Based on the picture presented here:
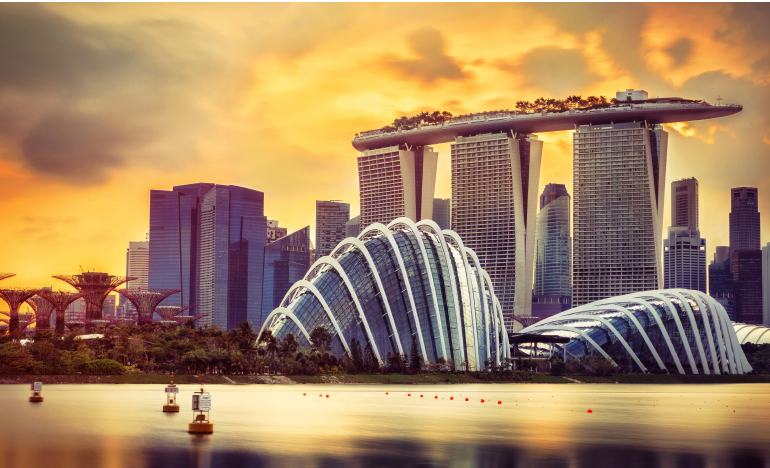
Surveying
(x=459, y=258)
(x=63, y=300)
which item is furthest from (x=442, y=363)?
(x=63, y=300)

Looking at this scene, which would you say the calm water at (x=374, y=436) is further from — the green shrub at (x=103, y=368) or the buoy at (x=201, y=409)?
the green shrub at (x=103, y=368)

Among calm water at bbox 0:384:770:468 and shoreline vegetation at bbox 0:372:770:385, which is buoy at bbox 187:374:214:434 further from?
shoreline vegetation at bbox 0:372:770:385

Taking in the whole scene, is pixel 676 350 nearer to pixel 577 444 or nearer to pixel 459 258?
pixel 459 258

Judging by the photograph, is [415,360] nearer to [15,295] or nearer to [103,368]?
[103,368]

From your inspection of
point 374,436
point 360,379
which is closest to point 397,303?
point 360,379

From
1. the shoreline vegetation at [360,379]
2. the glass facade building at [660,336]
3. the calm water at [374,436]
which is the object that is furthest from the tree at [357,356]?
the calm water at [374,436]

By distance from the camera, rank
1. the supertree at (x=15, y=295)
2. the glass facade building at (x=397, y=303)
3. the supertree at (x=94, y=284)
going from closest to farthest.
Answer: the glass facade building at (x=397, y=303) → the supertree at (x=15, y=295) → the supertree at (x=94, y=284)

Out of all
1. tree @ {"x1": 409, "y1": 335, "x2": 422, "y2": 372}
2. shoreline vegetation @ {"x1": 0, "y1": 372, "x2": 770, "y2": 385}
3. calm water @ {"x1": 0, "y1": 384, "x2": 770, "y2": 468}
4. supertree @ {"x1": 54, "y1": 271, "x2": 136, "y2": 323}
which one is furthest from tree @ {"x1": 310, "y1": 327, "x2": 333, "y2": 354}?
supertree @ {"x1": 54, "y1": 271, "x2": 136, "y2": 323}
